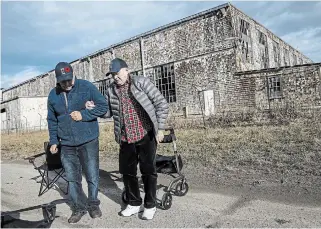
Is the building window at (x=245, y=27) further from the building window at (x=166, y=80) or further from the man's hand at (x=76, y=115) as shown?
the man's hand at (x=76, y=115)

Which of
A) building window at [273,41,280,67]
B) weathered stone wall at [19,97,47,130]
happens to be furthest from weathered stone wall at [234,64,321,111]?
weathered stone wall at [19,97,47,130]

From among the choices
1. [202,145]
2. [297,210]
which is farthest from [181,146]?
[297,210]

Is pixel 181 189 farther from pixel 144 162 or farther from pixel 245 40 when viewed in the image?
pixel 245 40

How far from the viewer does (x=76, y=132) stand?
4324 millimetres

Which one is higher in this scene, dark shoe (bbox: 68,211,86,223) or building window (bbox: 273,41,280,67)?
building window (bbox: 273,41,280,67)

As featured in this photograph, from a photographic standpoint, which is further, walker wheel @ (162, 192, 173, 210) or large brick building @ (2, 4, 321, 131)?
large brick building @ (2, 4, 321, 131)

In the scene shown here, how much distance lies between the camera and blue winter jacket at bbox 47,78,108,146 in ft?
14.2

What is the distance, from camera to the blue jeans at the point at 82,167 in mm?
4379

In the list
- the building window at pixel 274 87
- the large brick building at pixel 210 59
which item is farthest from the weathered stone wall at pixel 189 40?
the building window at pixel 274 87

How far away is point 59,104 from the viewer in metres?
4.36

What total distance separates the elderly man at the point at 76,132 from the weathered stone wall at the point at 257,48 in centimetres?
1529

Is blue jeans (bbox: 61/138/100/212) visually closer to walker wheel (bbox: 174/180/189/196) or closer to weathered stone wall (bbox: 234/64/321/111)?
walker wheel (bbox: 174/180/189/196)

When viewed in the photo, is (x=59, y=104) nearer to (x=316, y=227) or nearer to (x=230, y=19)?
(x=316, y=227)

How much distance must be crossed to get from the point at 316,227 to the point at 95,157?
2.75 m
